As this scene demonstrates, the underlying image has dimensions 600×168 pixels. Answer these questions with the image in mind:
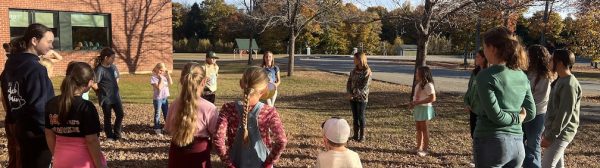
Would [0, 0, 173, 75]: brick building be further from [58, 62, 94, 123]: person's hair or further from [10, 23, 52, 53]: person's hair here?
[58, 62, 94, 123]: person's hair

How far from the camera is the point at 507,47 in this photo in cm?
317

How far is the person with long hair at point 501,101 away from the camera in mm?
3133

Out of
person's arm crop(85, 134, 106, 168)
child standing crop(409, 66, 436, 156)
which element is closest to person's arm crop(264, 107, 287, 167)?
person's arm crop(85, 134, 106, 168)

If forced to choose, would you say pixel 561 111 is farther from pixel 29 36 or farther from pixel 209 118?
pixel 29 36

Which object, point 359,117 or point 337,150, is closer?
point 337,150

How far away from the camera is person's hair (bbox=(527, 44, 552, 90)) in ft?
15.0

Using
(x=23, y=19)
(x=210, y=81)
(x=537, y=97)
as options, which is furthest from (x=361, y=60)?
(x=23, y=19)

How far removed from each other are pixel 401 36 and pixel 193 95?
65.1m

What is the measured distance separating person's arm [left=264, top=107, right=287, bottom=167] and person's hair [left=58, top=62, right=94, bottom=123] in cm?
130

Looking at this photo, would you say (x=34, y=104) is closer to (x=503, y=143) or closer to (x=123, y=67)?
(x=503, y=143)

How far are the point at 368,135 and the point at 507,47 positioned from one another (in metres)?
4.98

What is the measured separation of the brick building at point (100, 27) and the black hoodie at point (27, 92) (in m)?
15.5

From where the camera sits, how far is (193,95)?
3322 mm

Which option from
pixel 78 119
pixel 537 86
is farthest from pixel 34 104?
pixel 537 86
